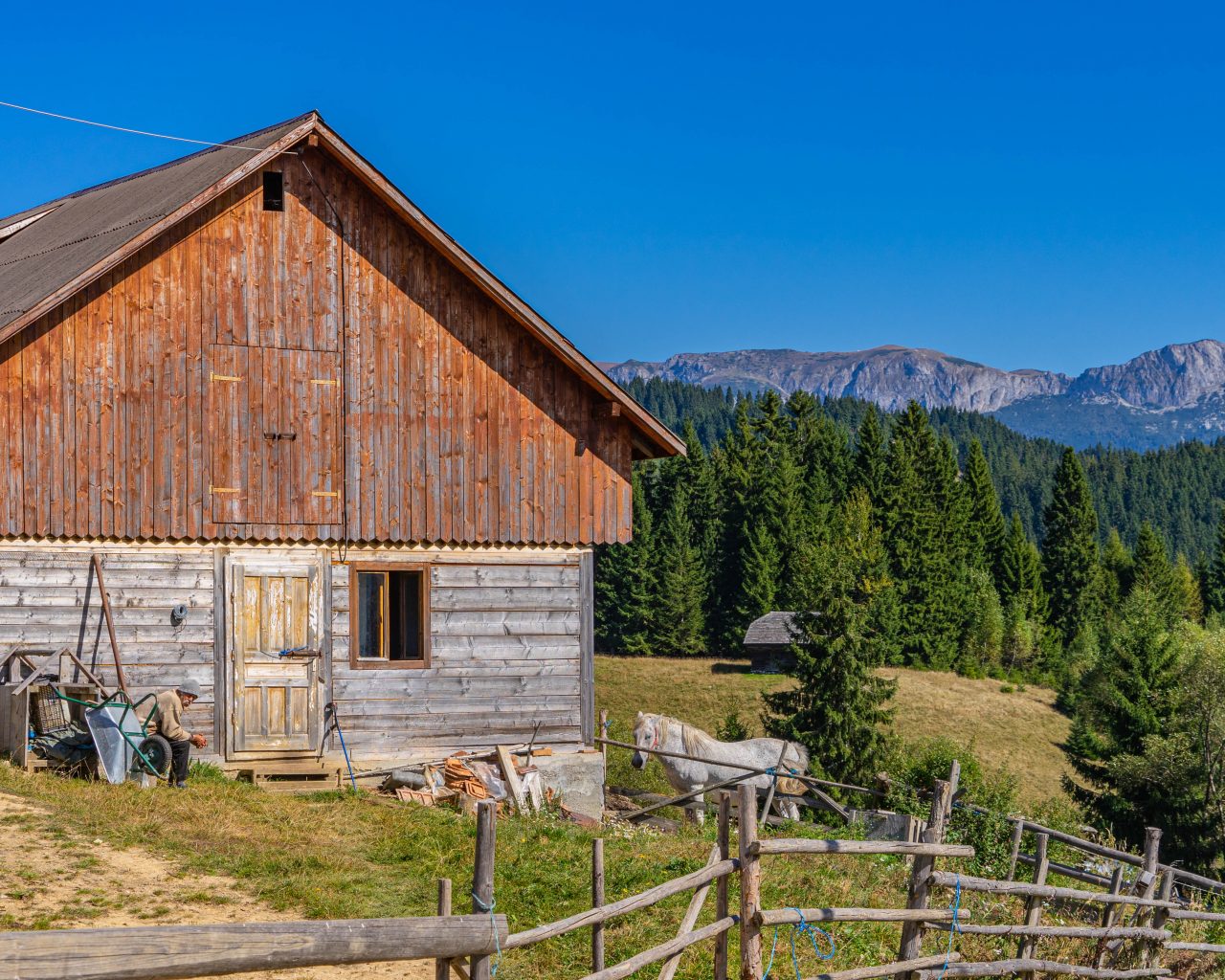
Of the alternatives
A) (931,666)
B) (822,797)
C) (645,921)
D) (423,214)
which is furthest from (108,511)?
(931,666)

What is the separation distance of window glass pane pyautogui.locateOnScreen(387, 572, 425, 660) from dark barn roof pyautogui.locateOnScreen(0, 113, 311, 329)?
6.04m

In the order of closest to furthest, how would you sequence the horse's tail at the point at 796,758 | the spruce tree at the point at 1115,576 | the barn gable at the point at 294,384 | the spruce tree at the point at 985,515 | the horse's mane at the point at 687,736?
the barn gable at the point at 294,384
the horse's mane at the point at 687,736
the horse's tail at the point at 796,758
the spruce tree at the point at 985,515
the spruce tree at the point at 1115,576

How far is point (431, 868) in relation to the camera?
14.1 m

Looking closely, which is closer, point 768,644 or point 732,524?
point 768,644

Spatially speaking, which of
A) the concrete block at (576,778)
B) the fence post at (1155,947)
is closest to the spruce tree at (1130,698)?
the concrete block at (576,778)

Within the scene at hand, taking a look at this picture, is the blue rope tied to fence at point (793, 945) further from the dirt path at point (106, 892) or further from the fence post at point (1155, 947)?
the fence post at point (1155, 947)

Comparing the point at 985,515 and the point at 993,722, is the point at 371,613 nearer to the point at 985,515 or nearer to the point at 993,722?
the point at 993,722

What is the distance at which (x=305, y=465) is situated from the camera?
1939 centimetres

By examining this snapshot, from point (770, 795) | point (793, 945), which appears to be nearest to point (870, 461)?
point (770, 795)

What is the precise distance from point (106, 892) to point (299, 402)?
8.74 metres

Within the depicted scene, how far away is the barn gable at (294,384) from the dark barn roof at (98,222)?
4.3 inches

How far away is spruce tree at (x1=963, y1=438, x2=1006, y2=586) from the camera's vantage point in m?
105

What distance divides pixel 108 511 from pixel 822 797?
13476 mm

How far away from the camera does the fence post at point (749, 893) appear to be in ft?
32.1
